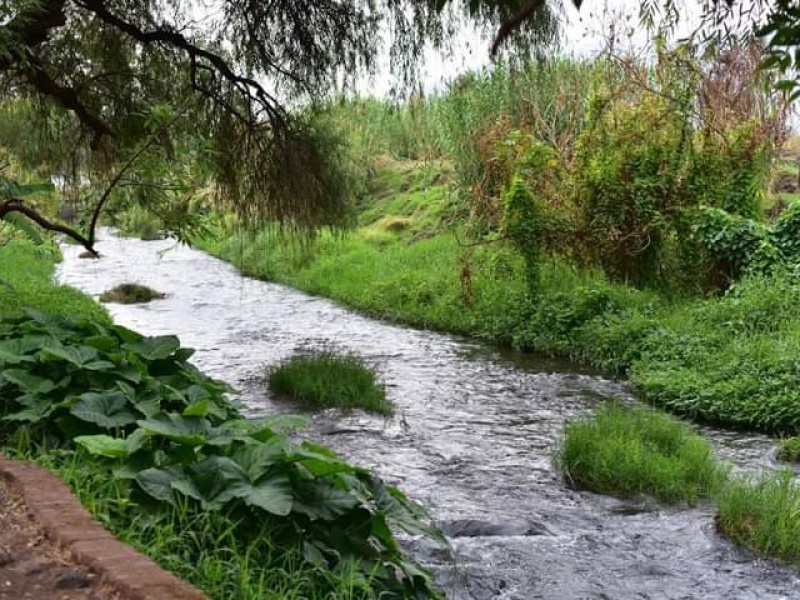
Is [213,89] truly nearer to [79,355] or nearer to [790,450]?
[79,355]

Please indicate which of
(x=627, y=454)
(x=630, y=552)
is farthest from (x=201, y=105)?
(x=630, y=552)

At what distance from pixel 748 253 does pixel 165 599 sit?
10.7 m

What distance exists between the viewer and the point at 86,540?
9.00 feet

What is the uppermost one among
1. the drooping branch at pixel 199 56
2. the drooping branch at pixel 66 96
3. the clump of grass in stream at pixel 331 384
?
the drooping branch at pixel 199 56

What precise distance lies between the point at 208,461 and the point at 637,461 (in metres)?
3.83

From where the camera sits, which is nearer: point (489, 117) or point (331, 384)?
point (331, 384)

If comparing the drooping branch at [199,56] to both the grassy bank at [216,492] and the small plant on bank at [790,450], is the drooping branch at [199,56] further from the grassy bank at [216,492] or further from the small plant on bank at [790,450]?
the small plant on bank at [790,450]

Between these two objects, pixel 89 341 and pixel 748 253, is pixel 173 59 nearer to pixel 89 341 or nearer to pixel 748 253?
pixel 89 341

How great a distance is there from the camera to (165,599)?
2.35m

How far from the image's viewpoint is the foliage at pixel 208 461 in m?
3.17

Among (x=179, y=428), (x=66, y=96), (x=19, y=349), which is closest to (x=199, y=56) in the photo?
(x=66, y=96)

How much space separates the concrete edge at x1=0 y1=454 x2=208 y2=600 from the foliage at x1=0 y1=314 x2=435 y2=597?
0.22 metres

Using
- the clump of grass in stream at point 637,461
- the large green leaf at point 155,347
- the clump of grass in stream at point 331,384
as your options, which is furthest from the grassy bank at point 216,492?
the clump of grass in stream at point 331,384

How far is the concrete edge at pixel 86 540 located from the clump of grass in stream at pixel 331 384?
196 inches
